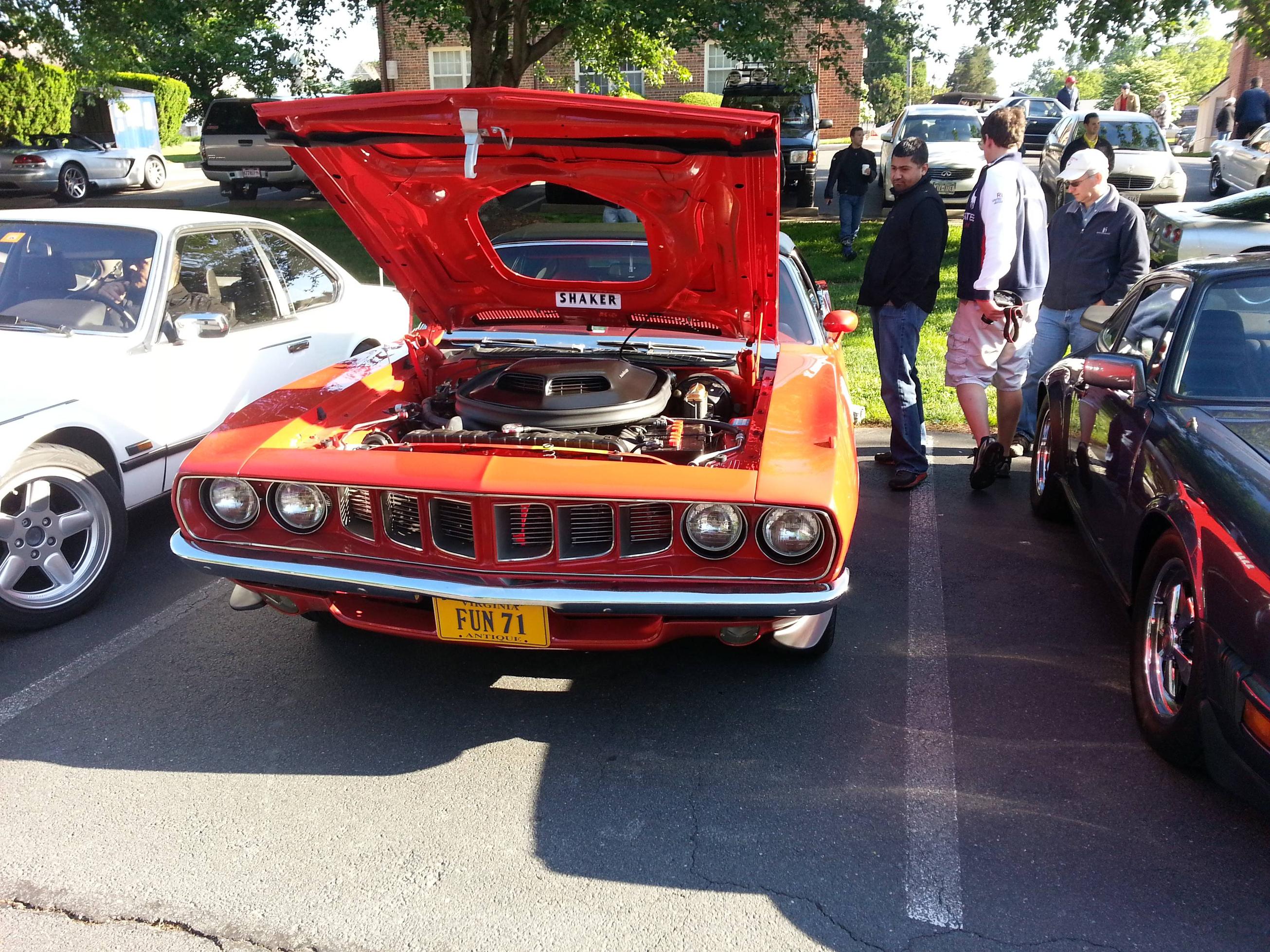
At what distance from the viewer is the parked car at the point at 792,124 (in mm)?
16031

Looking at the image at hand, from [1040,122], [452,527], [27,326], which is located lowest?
[452,527]

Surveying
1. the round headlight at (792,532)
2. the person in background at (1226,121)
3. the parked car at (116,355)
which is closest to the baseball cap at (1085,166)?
the round headlight at (792,532)

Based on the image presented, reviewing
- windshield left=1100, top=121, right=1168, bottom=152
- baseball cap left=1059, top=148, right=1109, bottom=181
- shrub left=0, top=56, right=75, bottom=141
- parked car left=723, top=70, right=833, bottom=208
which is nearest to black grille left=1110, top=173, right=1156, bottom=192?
windshield left=1100, top=121, right=1168, bottom=152

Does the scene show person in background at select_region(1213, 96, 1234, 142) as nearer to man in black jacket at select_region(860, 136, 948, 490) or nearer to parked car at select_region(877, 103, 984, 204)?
parked car at select_region(877, 103, 984, 204)

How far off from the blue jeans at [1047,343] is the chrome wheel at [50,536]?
16.0 ft

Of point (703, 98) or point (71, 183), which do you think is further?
point (703, 98)

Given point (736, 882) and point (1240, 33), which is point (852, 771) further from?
point (1240, 33)

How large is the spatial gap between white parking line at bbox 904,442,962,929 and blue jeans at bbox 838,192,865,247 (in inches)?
336

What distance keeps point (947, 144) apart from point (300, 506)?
14655 millimetres

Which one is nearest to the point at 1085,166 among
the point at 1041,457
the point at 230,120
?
the point at 1041,457

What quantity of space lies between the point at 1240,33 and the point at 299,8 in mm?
11384

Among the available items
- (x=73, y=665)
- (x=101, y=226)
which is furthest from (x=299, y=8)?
(x=73, y=665)

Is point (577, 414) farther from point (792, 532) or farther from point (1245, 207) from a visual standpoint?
point (1245, 207)

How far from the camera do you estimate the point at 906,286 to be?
5402 millimetres
